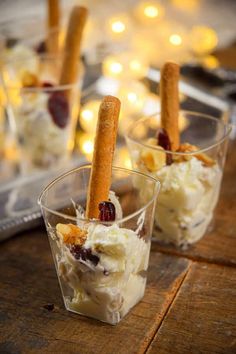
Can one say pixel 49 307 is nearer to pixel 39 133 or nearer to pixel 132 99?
pixel 39 133

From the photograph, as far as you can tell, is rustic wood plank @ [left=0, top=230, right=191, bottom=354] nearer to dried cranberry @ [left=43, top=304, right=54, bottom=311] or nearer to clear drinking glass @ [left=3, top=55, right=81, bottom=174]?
dried cranberry @ [left=43, top=304, right=54, bottom=311]

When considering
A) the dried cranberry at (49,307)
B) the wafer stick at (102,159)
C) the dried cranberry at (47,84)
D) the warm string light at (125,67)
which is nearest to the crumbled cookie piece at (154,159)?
the wafer stick at (102,159)

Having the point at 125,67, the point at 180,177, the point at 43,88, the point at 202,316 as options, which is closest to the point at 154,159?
the point at 180,177

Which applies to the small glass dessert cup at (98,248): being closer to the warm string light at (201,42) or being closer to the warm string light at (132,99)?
the warm string light at (132,99)

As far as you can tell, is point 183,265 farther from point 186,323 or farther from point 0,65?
point 0,65

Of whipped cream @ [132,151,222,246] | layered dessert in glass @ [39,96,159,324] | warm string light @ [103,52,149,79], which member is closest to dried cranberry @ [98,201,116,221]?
layered dessert in glass @ [39,96,159,324]
